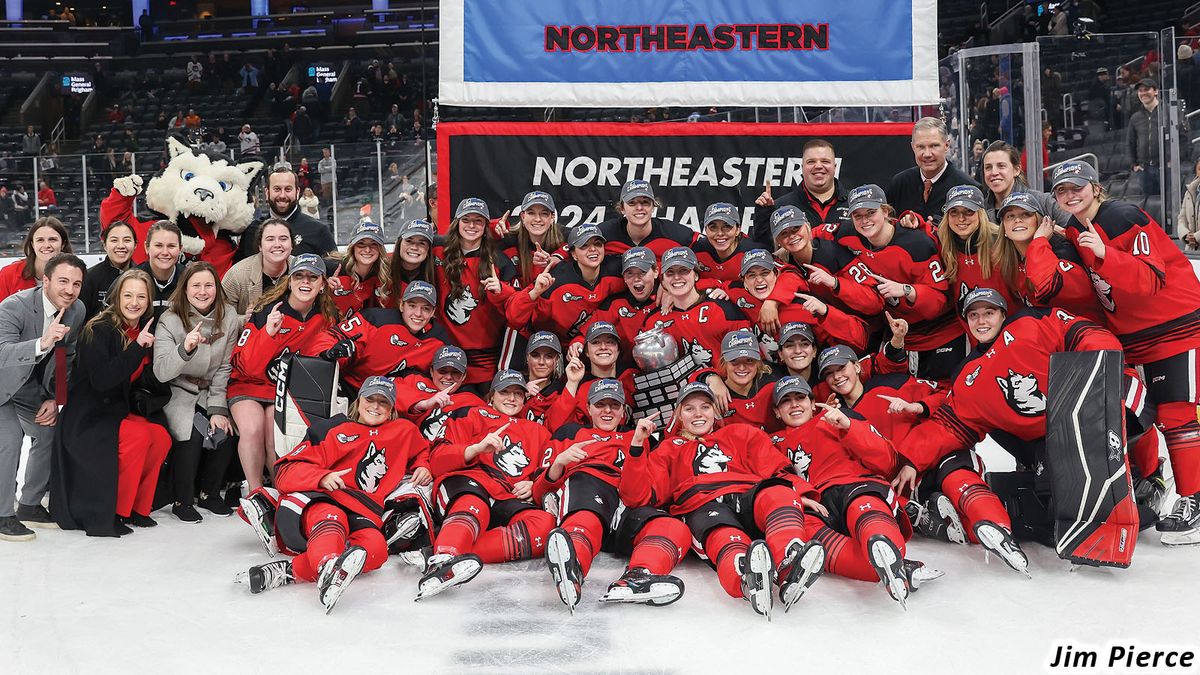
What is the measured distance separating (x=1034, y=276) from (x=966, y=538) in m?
1.07

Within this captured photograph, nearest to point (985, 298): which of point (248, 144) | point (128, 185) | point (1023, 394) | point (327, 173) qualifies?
point (1023, 394)

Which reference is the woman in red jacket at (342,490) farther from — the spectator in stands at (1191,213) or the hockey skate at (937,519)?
the spectator in stands at (1191,213)

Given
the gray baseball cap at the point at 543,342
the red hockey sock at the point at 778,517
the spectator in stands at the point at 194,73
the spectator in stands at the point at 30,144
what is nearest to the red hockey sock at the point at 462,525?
the gray baseball cap at the point at 543,342

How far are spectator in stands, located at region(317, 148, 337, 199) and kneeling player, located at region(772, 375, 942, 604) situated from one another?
7.26 meters

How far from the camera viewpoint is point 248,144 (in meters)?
14.7

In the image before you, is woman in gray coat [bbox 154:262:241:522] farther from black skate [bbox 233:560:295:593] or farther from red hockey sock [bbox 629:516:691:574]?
red hockey sock [bbox 629:516:691:574]

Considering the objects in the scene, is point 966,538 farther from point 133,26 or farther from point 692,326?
point 133,26

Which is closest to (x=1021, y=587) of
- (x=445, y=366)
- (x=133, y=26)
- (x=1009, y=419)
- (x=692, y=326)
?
(x=1009, y=419)

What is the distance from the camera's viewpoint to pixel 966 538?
13.5 ft

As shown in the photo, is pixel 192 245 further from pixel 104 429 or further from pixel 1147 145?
pixel 1147 145

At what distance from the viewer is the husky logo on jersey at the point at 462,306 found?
16.5 feet

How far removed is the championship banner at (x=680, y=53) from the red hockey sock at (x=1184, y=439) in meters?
2.53

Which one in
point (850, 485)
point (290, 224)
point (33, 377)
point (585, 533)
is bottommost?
point (585, 533)

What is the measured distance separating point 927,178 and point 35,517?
445cm
